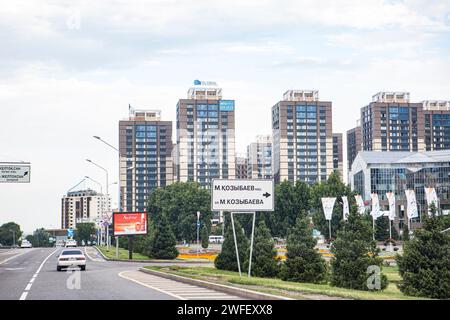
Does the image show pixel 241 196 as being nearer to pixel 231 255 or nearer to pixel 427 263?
pixel 427 263

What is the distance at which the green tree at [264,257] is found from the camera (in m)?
33.6

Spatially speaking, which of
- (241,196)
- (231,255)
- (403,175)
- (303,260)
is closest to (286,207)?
(403,175)

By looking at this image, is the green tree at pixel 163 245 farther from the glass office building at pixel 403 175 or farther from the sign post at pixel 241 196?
the glass office building at pixel 403 175

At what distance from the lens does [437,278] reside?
25547 mm

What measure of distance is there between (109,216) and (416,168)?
80.2m

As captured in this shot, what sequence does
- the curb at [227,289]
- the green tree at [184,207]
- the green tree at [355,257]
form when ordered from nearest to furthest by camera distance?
1. the curb at [227,289]
2. the green tree at [355,257]
3. the green tree at [184,207]

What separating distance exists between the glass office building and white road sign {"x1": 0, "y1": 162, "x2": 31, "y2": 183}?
96331 millimetres

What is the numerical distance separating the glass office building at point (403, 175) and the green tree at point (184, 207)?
33.0 m

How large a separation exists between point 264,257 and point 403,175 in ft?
361

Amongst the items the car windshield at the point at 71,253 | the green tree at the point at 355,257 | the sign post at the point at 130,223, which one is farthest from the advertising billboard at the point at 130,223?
the green tree at the point at 355,257

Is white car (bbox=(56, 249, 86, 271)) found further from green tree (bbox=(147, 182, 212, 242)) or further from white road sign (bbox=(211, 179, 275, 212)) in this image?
green tree (bbox=(147, 182, 212, 242))

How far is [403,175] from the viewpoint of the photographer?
5418 inches

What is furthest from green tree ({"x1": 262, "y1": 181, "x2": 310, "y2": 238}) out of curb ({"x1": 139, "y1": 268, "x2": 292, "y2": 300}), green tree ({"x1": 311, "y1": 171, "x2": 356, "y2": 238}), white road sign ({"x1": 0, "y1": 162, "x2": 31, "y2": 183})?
curb ({"x1": 139, "y1": 268, "x2": 292, "y2": 300})
